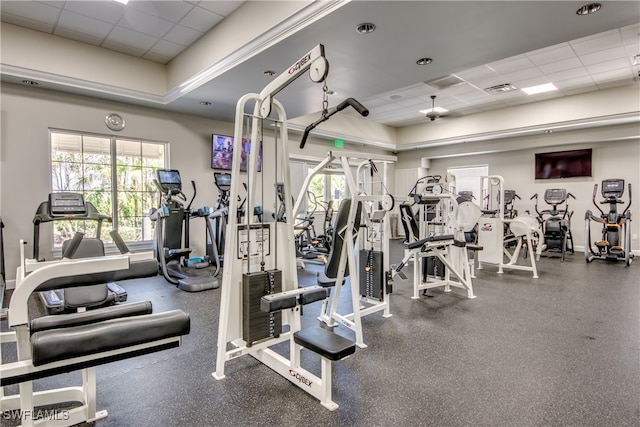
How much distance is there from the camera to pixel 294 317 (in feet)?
7.88

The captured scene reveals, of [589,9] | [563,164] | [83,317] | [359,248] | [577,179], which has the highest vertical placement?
[589,9]

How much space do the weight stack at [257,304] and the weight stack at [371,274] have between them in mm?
1352

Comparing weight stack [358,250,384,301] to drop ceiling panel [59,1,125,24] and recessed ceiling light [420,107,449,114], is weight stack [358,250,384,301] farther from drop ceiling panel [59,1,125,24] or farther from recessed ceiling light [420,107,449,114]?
recessed ceiling light [420,107,449,114]

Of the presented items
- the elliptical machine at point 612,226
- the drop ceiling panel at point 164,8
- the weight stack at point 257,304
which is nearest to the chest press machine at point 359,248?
the weight stack at point 257,304

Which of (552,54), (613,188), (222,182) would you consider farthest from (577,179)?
(222,182)

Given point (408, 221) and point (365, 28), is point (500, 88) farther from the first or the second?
point (365, 28)

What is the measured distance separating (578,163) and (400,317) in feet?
23.7

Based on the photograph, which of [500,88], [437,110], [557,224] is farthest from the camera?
[437,110]

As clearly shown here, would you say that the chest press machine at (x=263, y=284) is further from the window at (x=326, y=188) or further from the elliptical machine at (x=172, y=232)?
the window at (x=326, y=188)

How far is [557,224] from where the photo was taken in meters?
7.14

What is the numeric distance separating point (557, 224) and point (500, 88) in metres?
3.12

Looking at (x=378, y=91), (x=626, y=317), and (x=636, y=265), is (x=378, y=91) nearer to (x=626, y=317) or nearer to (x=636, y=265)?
(x=626, y=317)

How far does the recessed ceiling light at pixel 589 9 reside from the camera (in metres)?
2.83

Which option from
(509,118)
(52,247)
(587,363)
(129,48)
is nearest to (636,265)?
(509,118)
